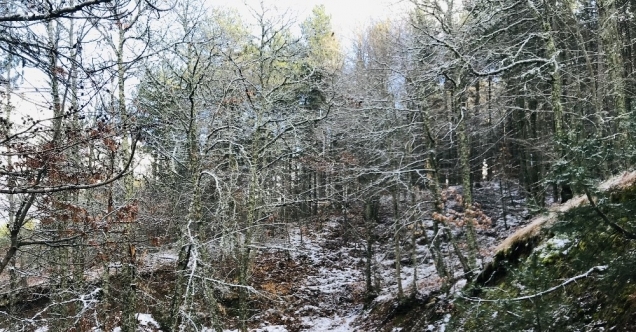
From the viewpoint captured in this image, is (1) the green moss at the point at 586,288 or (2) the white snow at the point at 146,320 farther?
(2) the white snow at the point at 146,320

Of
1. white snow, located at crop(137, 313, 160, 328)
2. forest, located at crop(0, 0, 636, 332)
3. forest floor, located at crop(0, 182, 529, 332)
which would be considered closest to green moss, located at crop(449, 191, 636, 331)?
forest, located at crop(0, 0, 636, 332)

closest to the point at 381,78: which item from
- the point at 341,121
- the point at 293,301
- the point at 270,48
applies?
the point at 341,121

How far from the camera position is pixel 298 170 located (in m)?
12.2

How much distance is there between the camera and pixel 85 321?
653cm

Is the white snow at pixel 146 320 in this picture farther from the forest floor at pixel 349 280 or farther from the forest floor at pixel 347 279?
the forest floor at pixel 349 280

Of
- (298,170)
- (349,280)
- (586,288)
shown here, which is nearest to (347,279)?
(349,280)

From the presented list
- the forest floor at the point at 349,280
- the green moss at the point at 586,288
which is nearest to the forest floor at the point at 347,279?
the forest floor at the point at 349,280

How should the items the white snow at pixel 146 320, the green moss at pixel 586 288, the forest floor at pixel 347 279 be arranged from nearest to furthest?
the green moss at pixel 586 288, the forest floor at pixel 347 279, the white snow at pixel 146 320

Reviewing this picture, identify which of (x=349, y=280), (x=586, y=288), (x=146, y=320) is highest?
(x=586, y=288)

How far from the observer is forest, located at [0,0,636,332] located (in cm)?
393

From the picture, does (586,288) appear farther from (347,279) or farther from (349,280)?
(347,279)

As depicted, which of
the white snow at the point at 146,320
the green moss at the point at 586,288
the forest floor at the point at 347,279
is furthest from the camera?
the white snow at the point at 146,320

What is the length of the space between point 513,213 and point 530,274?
1682 cm

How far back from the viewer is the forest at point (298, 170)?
3930 millimetres
